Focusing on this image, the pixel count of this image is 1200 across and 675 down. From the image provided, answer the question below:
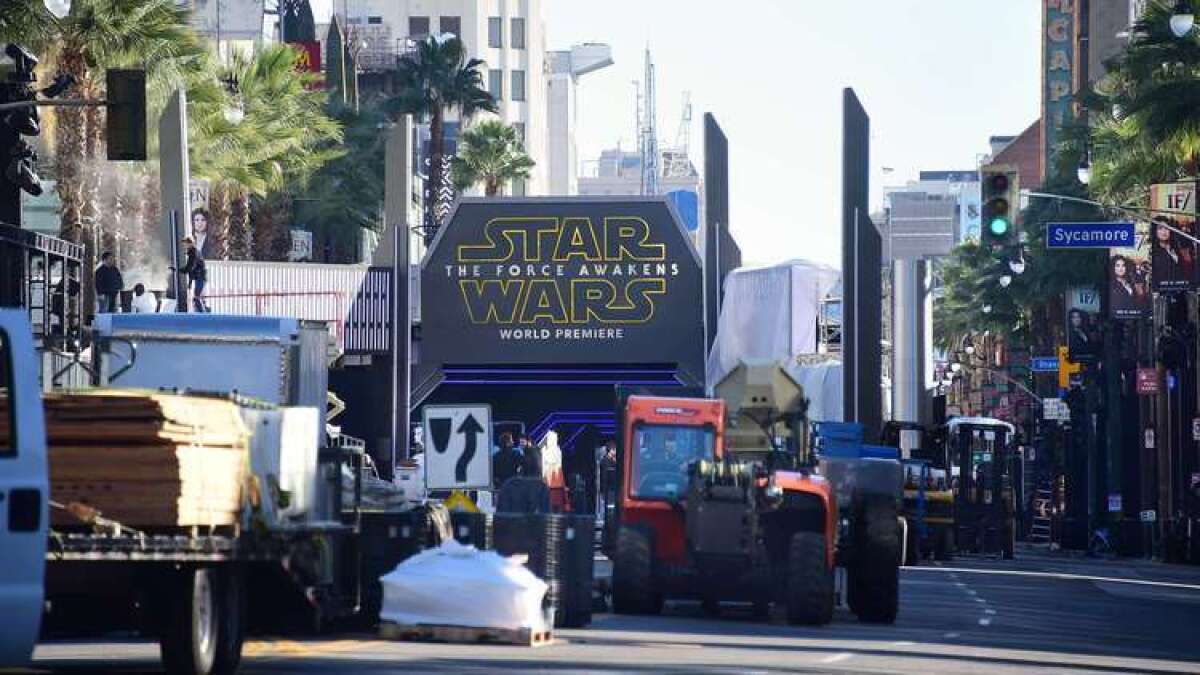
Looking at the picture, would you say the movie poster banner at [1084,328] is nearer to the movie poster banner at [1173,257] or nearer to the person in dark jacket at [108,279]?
the movie poster banner at [1173,257]

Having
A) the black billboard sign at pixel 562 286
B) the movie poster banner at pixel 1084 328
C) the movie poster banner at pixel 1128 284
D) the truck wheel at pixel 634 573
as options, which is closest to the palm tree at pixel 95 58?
the truck wheel at pixel 634 573

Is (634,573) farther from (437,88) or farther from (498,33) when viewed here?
(498,33)

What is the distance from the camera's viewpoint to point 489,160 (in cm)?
10838

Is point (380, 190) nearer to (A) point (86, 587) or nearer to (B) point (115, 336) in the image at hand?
(B) point (115, 336)

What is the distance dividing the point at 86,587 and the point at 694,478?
42.1 feet

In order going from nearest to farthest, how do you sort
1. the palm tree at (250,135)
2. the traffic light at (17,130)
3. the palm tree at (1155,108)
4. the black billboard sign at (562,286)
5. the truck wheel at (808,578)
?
1. the truck wheel at (808,578)
2. the traffic light at (17,130)
3. the palm tree at (1155,108)
4. the palm tree at (250,135)
5. the black billboard sign at (562,286)

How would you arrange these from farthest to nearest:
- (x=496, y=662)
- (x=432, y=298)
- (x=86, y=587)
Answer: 1. (x=432, y=298)
2. (x=496, y=662)
3. (x=86, y=587)

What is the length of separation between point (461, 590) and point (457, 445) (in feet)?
18.0

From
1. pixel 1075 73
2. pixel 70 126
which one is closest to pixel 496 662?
pixel 70 126

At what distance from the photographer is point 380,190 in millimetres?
91625

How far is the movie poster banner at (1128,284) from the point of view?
73.0 m

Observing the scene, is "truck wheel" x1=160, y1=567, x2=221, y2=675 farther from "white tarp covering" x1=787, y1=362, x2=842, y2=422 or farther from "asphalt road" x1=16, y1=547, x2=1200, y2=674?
"white tarp covering" x1=787, y1=362, x2=842, y2=422

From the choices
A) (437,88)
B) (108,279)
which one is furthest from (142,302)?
(437,88)

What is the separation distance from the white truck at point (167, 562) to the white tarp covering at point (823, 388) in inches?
1641
